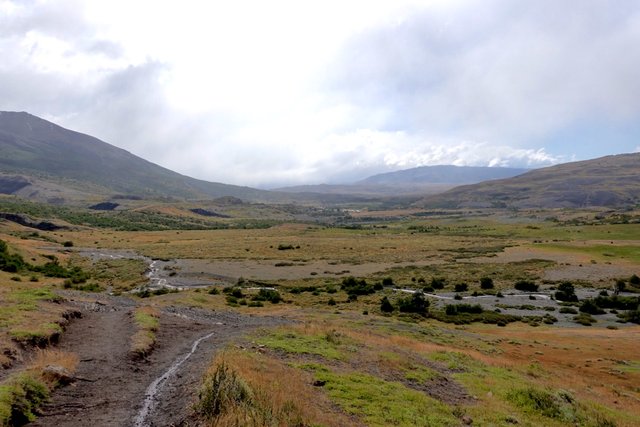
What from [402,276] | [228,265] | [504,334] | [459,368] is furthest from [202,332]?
[228,265]

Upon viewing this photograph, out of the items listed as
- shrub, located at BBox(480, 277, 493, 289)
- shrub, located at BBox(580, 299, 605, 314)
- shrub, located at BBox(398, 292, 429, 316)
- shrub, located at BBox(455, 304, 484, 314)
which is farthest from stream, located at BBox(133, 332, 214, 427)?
shrub, located at BBox(480, 277, 493, 289)

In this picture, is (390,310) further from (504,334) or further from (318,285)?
(318,285)

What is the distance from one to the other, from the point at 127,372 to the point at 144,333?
5618mm

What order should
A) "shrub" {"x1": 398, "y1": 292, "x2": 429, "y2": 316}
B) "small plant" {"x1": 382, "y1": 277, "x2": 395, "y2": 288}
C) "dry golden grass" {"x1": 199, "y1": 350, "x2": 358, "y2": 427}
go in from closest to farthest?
"dry golden grass" {"x1": 199, "y1": 350, "x2": 358, "y2": 427} → "shrub" {"x1": 398, "y1": 292, "x2": 429, "y2": 316} → "small plant" {"x1": 382, "y1": 277, "x2": 395, "y2": 288}

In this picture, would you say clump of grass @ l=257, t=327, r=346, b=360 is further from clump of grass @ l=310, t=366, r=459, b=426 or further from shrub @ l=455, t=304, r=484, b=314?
shrub @ l=455, t=304, r=484, b=314

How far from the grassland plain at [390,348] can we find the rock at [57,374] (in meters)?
3.11

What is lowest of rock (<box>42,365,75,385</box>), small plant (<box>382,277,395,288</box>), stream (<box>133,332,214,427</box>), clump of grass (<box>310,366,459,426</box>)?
small plant (<box>382,277,395,288</box>)

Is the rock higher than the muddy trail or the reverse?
higher

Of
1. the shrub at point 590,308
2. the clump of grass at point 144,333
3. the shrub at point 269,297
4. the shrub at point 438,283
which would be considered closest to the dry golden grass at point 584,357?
the shrub at point 590,308

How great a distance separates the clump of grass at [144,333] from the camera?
18.0 m

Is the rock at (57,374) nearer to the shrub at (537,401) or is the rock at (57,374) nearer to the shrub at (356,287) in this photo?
the shrub at (537,401)

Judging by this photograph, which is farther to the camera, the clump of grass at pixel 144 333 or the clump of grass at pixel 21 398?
the clump of grass at pixel 144 333

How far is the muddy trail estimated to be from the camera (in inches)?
452

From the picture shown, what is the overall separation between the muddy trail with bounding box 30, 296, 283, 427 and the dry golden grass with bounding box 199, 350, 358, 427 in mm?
1597
